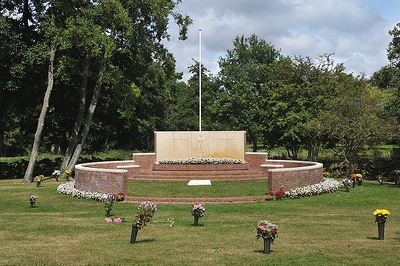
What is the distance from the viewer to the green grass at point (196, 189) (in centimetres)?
2041

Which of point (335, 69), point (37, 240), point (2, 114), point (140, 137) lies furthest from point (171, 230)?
point (140, 137)

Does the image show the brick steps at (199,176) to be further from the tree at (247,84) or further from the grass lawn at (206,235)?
the tree at (247,84)

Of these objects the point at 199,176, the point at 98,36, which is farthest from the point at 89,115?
the point at 199,176

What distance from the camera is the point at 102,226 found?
13367mm

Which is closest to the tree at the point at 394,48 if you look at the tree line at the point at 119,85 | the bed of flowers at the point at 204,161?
the tree line at the point at 119,85

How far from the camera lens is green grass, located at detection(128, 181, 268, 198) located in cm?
2041

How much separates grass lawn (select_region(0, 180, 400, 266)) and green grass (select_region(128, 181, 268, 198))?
2178 millimetres

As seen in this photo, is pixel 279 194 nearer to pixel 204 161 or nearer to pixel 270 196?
pixel 270 196

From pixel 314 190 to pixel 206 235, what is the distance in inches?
395

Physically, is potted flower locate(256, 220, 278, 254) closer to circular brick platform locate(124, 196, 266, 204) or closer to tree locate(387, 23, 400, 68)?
circular brick platform locate(124, 196, 266, 204)

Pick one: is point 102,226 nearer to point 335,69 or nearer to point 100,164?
point 100,164

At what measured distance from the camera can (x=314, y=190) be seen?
20.8 m

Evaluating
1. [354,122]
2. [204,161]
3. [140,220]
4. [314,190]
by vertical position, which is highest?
[354,122]

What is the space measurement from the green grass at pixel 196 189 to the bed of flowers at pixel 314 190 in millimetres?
1289
